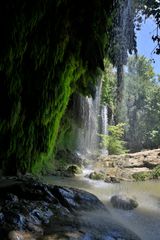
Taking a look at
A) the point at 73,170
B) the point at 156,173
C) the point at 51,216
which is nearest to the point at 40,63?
the point at 51,216

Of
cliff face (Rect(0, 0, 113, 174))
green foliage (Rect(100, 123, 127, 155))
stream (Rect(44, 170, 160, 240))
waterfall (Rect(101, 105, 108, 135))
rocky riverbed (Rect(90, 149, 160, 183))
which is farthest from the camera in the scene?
waterfall (Rect(101, 105, 108, 135))

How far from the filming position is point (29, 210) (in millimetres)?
4961

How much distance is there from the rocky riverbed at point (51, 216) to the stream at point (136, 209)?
9.2 inches

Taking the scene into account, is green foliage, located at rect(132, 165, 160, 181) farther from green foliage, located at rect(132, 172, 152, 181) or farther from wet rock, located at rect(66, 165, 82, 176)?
wet rock, located at rect(66, 165, 82, 176)

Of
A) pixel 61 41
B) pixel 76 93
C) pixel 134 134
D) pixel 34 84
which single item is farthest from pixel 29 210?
pixel 134 134

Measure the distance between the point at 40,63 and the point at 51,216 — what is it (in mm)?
2900

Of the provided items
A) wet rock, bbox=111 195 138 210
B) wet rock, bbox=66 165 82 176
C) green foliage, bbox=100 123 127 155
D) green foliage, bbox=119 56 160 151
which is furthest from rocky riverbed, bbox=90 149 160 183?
green foliage, bbox=119 56 160 151

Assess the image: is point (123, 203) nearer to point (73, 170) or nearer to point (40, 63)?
point (40, 63)

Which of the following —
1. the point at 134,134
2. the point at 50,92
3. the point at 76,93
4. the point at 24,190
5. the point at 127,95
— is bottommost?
the point at 24,190

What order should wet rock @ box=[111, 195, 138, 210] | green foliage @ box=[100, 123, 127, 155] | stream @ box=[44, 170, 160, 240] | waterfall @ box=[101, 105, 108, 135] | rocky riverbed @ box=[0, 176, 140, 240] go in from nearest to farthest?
rocky riverbed @ box=[0, 176, 140, 240]
stream @ box=[44, 170, 160, 240]
wet rock @ box=[111, 195, 138, 210]
green foliage @ box=[100, 123, 127, 155]
waterfall @ box=[101, 105, 108, 135]

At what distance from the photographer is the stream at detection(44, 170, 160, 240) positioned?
6.25 metres

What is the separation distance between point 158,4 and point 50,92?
3094 mm

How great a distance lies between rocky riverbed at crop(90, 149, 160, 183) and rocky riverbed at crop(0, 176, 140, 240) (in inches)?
370

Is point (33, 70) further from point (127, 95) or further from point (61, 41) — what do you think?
point (127, 95)
